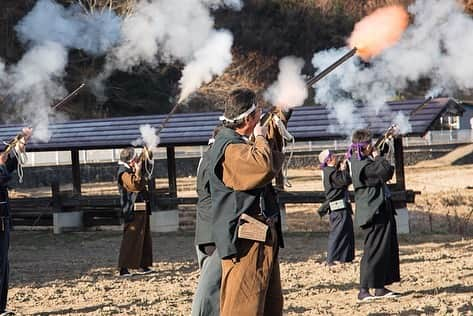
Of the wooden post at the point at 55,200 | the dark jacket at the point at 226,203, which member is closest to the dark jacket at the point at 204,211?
the dark jacket at the point at 226,203

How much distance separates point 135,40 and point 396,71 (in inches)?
242

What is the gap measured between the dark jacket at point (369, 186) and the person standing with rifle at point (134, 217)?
4120mm

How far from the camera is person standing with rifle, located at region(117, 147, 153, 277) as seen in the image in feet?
40.1

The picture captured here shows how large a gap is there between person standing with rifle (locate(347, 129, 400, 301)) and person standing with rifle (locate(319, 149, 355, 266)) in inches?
111

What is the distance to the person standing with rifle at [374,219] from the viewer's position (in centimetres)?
887

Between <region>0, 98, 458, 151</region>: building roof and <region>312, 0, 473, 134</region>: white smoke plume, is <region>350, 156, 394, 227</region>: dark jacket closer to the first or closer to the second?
<region>312, 0, 473, 134</region>: white smoke plume

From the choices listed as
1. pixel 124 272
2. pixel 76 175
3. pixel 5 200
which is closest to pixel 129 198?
pixel 124 272

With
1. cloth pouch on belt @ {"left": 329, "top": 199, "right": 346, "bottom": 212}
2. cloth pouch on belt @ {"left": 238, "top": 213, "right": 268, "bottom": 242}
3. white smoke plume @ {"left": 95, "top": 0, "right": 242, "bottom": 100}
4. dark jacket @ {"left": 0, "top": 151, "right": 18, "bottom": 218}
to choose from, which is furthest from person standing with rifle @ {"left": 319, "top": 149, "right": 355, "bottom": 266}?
cloth pouch on belt @ {"left": 238, "top": 213, "right": 268, "bottom": 242}

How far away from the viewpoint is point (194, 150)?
40156 mm

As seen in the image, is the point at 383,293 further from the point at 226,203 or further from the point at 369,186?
the point at 226,203

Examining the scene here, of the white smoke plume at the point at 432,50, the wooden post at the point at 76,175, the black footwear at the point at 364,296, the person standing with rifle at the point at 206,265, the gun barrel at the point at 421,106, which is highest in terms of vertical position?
the white smoke plume at the point at 432,50

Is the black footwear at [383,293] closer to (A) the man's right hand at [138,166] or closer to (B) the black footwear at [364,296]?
(B) the black footwear at [364,296]

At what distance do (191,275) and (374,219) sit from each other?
362 cm

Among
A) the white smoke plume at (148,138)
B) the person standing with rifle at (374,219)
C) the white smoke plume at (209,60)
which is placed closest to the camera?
the person standing with rifle at (374,219)
